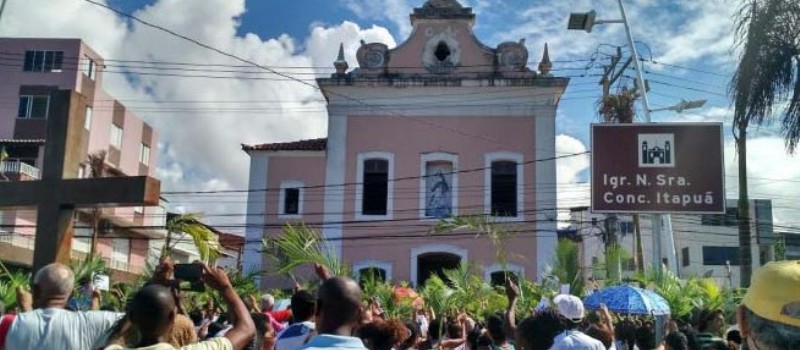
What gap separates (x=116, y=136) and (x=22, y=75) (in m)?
6.36

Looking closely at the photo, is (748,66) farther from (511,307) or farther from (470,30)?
(470,30)

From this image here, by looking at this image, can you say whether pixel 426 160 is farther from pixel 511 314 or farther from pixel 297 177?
pixel 511 314

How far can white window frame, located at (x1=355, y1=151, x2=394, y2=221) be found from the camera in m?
23.3

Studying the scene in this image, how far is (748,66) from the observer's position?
35.7 feet

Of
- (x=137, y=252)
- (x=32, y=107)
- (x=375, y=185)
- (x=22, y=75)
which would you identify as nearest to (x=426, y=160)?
(x=375, y=185)

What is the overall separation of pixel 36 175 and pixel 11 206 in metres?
29.9

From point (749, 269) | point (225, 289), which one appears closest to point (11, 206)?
point (225, 289)

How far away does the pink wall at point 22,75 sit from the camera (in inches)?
1524

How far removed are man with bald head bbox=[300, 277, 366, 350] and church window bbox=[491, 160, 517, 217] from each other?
2026 centimetres

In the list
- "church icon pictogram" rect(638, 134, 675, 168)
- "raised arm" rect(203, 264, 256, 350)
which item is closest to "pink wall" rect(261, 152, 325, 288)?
"church icon pictogram" rect(638, 134, 675, 168)

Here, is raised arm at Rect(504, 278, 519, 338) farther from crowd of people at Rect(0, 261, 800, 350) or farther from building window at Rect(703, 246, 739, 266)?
building window at Rect(703, 246, 739, 266)

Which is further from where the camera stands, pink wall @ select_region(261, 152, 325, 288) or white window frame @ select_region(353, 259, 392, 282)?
pink wall @ select_region(261, 152, 325, 288)

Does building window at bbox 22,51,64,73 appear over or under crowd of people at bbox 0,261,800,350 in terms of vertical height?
over

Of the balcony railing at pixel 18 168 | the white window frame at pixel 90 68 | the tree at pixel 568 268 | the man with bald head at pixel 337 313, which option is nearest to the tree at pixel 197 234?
the man with bald head at pixel 337 313
